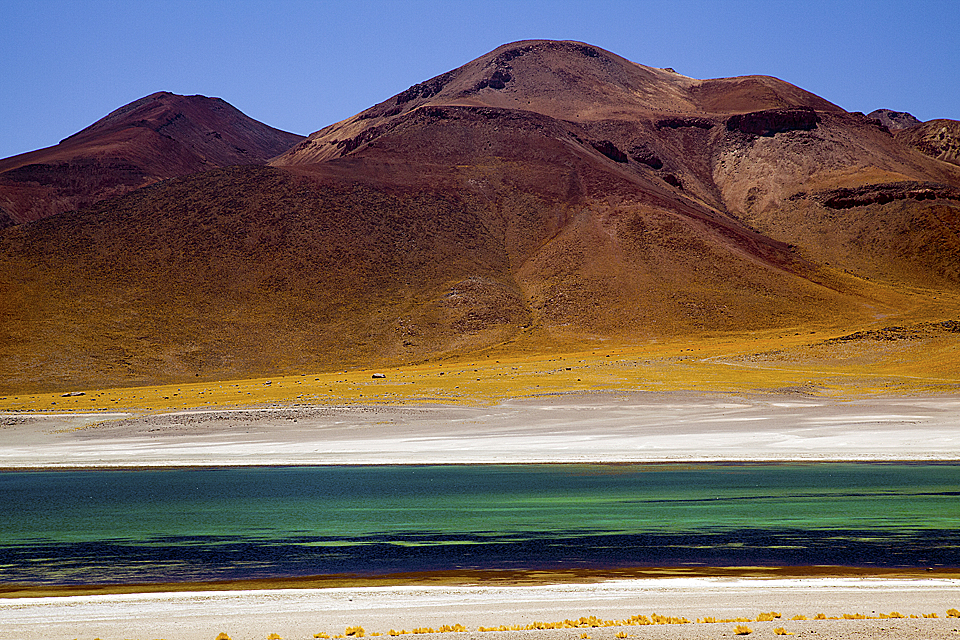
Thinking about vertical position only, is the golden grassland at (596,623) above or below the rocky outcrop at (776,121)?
below

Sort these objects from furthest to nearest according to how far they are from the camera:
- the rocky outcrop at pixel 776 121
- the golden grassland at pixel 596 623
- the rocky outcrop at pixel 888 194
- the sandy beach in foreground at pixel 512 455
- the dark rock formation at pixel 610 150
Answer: the rocky outcrop at pixel 776 121, the dark rock formation at pixel 610 150, the rocky outcrop at pixel 888 194, the sandy beach in foreground at pixel 512 455, the golden grassland at pixel 596 623

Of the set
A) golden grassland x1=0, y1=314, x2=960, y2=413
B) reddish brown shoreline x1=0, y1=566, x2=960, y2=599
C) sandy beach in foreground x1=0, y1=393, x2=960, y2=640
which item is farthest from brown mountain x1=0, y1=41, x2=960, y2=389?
reddish brown shoreline x1=0, y1=566, x2=960, y2=599

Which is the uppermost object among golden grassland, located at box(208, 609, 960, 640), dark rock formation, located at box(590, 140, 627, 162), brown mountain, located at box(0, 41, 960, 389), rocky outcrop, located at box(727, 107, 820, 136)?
rocky outcrop, located at box(727, 107, 820, 136)

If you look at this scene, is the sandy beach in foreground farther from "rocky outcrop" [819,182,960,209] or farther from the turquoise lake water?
"rocky outcrop" [819,182,960,209]

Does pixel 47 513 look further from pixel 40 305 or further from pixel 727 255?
pixel 727 255

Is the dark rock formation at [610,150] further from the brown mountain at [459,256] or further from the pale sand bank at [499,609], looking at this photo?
the pale sand bank at [499,609]

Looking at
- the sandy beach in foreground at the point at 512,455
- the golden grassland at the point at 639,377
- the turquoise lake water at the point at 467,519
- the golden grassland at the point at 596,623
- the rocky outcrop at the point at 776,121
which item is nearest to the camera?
the golden grassland at the point at 596,623

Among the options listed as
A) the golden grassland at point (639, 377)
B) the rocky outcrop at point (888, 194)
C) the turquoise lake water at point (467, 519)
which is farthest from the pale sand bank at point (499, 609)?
the rocky outcrop at point (888, 194)
